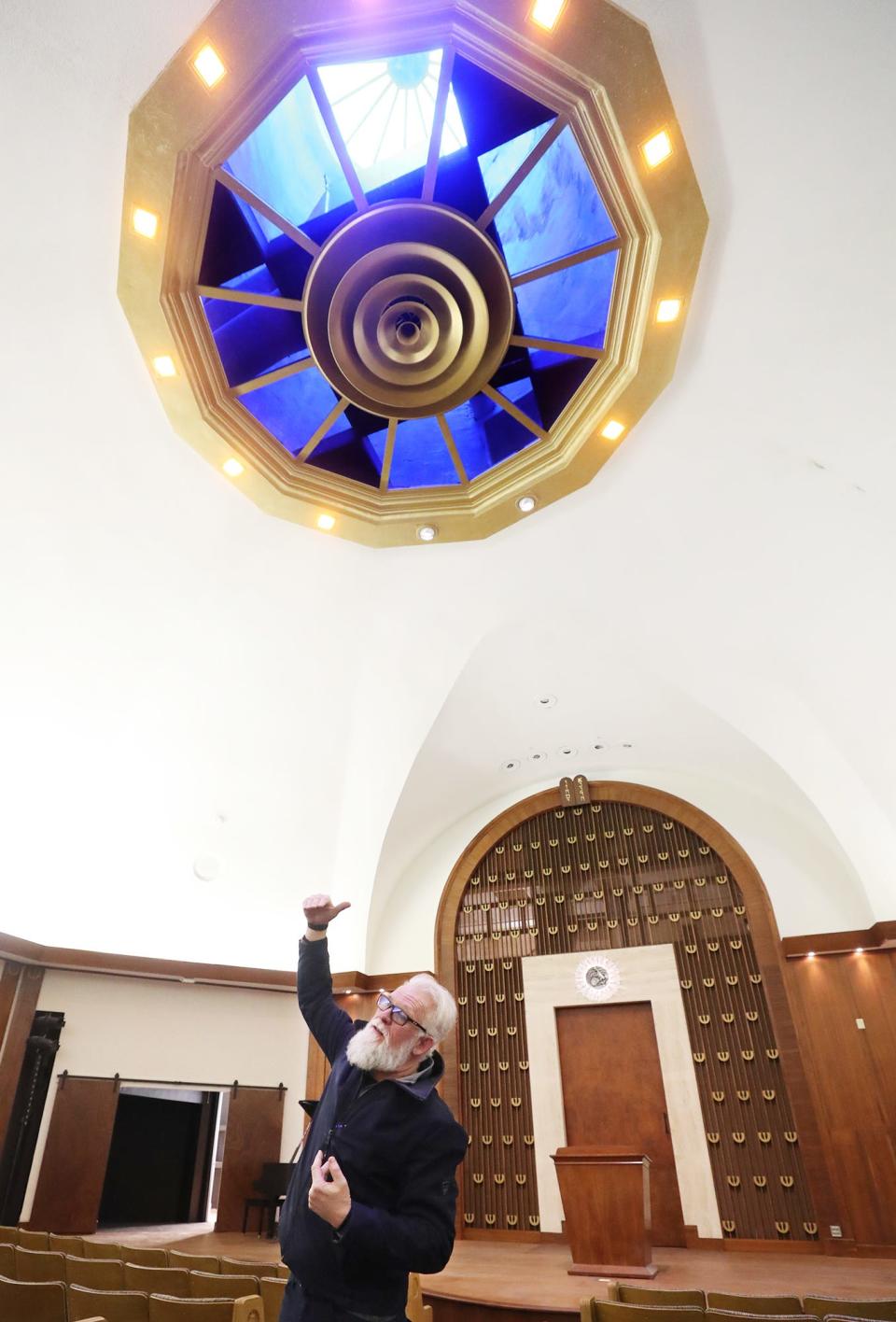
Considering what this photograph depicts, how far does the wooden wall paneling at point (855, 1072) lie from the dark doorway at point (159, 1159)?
8.09m

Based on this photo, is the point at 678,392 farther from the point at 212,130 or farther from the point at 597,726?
the point at 597,726

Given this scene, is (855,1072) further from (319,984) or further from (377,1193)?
(377,1193)

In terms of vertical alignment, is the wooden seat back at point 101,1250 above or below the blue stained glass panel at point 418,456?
below

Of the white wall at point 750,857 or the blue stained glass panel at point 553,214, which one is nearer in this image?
the blue stained glass panel at point 553,214

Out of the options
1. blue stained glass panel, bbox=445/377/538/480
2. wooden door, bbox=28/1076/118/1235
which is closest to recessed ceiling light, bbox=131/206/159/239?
blue stained glass panel, bbox=445/377/538/480

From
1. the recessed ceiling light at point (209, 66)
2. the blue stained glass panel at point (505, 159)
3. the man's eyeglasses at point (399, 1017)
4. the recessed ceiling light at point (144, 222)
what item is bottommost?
the man's eyeglasses at point (399, 1017)

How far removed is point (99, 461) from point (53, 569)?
1.05 metres

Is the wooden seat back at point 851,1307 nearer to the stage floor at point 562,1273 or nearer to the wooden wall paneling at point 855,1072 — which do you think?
the stage floor at point 562,1273

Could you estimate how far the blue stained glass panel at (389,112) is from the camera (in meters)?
4.24

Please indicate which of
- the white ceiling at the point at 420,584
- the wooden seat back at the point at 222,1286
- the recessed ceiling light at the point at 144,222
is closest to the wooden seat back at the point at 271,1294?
the wooden seat back at the point at 222,1286

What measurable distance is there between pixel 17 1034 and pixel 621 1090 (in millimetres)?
6230

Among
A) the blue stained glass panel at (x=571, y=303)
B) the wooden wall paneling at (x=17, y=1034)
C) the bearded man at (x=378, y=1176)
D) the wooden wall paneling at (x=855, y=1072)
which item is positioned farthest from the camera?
the wooden wall paneling at (x=17, y=1034)

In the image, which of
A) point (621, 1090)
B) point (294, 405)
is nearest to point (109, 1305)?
point (294, 405)

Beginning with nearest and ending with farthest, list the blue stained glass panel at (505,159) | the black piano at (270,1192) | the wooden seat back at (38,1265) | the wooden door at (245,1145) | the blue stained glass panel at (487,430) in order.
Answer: the wooden seat back at (38,1265), the blue stained glass panel at (505,159), the blue stained glass panel at (487,430), the black piano at (270,1192), the wooden door at (245,1145)
